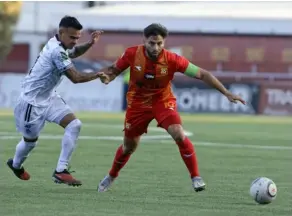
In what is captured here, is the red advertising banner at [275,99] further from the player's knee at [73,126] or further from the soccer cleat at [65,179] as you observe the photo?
the soccer cleat at [65,179]

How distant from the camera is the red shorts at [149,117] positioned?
38.1 feet

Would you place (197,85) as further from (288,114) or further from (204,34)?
(204,34)

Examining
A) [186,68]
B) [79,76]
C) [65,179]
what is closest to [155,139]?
[65,179]

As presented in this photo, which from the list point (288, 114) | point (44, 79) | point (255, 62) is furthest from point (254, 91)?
point (44, 79)

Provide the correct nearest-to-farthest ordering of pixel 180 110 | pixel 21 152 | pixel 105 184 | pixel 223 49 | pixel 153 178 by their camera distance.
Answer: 1. pixel 105 184
2. pixel 21 152
3. pixel 153 178
4. pixel 180 110
5. pixel 223 49

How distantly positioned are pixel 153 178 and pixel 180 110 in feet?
82.9

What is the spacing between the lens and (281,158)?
56.4 feet

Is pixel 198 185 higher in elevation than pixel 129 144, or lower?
lower

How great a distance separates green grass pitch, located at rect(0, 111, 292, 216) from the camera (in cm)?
1008

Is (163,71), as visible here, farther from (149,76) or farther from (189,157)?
(189,157)

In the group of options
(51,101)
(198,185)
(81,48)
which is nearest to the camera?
(198,185)

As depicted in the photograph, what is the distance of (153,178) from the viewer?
43.5 ft

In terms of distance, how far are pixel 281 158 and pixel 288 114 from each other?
69.6 feet

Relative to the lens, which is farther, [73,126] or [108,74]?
[73,126]
